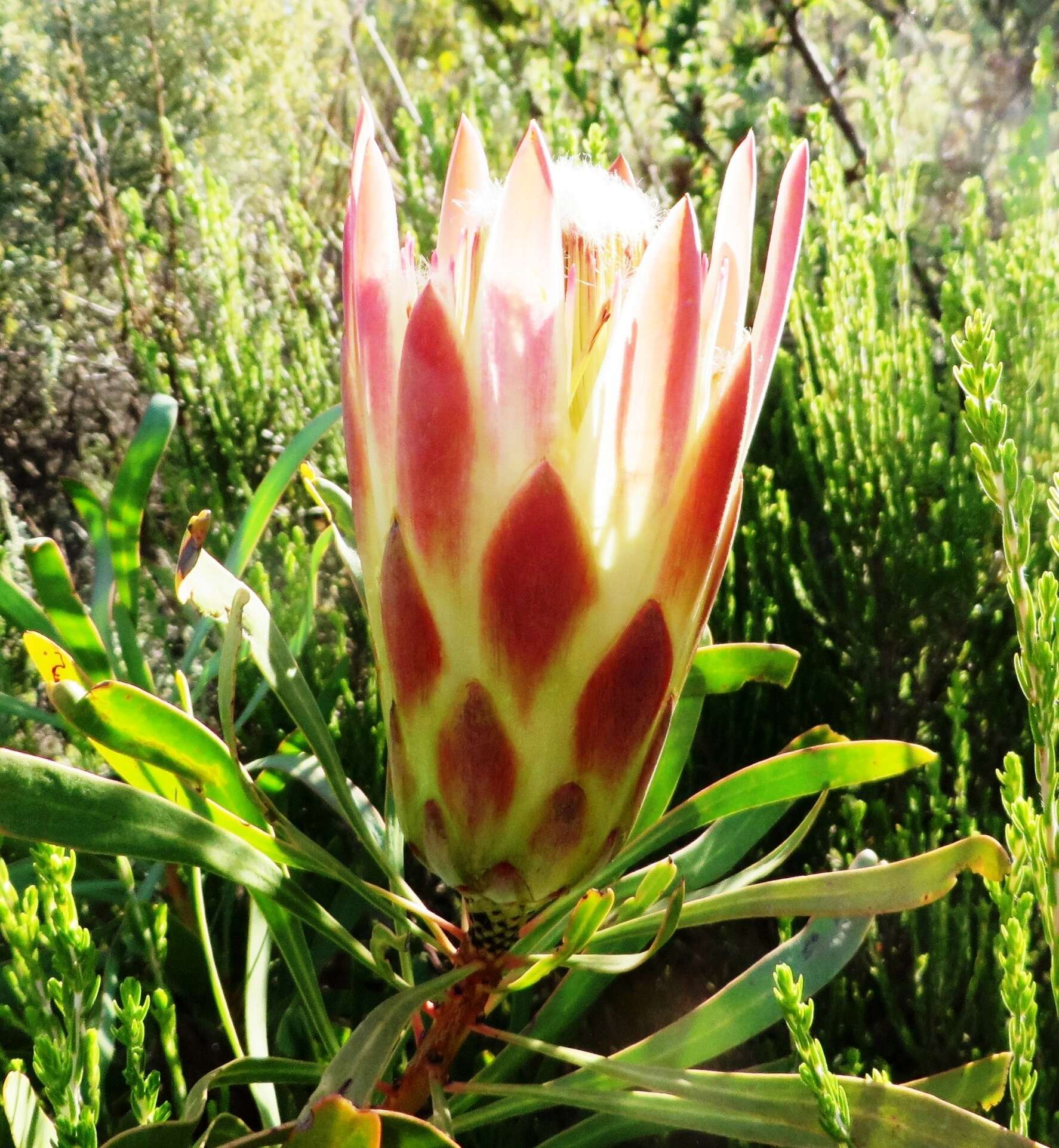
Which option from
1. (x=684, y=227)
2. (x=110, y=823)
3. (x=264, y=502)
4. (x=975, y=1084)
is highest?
(x=684, y=227)

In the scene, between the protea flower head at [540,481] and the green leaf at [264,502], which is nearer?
the protea flower head at [540,481]

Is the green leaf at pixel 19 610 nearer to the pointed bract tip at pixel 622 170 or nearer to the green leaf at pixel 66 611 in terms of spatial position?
the green leaf at pixel 66 611

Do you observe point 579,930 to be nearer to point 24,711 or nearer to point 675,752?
point 675,752

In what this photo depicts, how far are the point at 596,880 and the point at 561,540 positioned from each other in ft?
0.67

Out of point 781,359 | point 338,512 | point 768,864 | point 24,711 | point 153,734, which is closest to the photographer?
point 153,734

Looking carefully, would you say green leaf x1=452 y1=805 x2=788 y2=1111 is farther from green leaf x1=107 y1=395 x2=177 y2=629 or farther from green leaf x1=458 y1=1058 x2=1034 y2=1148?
green leaf x1=107 y1=395 x2=177 y2=629

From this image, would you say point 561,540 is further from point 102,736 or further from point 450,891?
point 450,891

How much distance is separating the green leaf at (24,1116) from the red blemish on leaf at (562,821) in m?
0.30

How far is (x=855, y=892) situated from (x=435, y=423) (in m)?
0.33

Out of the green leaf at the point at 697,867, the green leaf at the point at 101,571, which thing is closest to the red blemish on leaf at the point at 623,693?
the green leaf at the point at 697,867

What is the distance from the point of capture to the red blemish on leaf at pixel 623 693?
0.46m

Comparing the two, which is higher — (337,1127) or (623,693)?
(623,693)

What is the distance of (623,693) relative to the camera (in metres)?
0.47

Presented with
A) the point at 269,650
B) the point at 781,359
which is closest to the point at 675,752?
the point at 269,650
